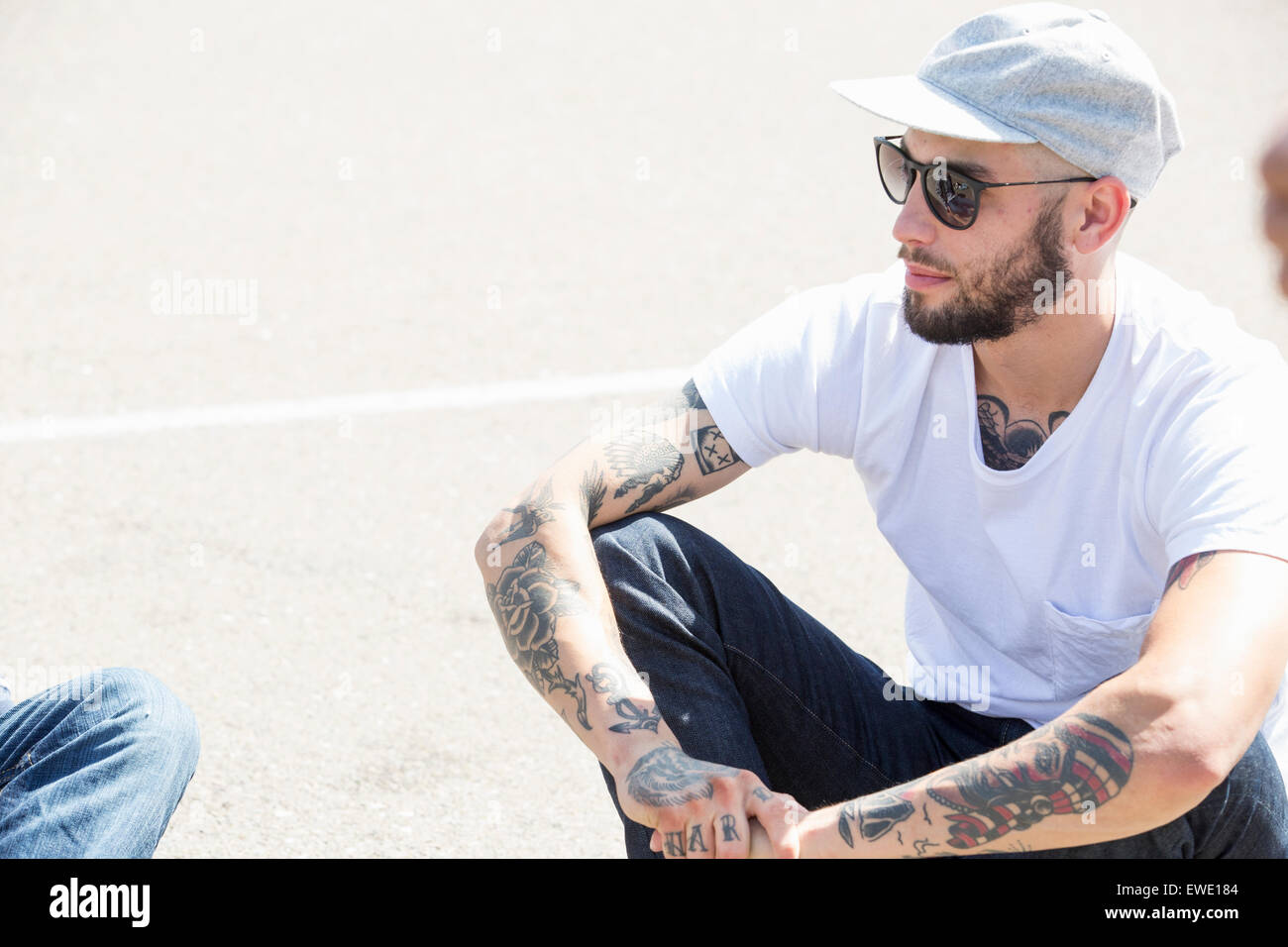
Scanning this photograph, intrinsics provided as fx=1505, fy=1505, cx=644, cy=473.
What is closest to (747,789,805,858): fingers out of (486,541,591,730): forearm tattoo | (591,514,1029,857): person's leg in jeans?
(591,514,1029,857): person's leg in jeans

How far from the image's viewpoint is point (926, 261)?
2.91 m

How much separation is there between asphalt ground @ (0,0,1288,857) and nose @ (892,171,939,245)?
141 cm

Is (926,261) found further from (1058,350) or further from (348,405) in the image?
(348,405)

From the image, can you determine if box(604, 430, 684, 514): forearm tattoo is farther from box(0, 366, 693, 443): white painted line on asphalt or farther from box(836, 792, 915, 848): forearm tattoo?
box(0, 366, 693, 443): white painted line on asphalt

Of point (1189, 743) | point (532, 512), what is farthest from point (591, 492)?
point (1189, 743)

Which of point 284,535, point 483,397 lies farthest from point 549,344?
point 284,535

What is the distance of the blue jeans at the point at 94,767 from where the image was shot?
2.58 m

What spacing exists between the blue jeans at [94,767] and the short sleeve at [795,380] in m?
1.24

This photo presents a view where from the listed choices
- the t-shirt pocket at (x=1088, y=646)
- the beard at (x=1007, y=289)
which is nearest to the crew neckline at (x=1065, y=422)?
the beard at (x=1007, y=289)

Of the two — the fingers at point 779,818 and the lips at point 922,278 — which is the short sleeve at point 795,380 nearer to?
the lips at point 922,278

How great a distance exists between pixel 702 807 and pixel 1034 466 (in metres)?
0.91

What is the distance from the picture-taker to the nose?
2879mm

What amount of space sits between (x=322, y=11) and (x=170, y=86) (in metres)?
1.39
